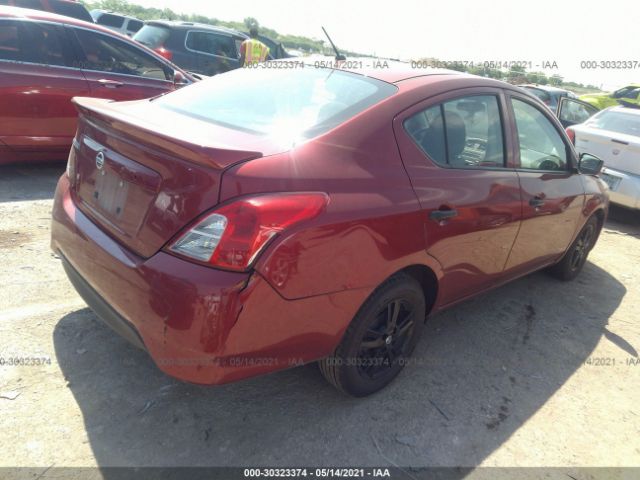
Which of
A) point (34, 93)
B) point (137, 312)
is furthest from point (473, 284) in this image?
point (34, 93)

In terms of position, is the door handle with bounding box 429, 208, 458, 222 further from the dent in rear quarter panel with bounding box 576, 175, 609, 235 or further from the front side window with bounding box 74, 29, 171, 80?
the front side window with bounding box 74, 29, 171, 80

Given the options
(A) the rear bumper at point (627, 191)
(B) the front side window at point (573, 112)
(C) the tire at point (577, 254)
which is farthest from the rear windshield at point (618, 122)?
(C) the tire at point (577, 254)

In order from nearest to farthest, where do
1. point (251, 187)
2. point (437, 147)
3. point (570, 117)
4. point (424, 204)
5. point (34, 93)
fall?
point (251, 187) < point (424, 204) < point (437, 147) < point (34, 93) < point (570, 117)

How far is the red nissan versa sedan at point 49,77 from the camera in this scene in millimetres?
4691

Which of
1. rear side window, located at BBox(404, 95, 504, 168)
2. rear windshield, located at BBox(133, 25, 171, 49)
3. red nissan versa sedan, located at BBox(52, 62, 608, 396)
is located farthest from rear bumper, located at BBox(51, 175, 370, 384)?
rear windshield, located at BBox(133, 25, 171, 49)

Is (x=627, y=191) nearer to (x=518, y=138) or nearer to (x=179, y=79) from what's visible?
(x=518, y=138)

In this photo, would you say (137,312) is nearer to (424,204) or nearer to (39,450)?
(39,450)

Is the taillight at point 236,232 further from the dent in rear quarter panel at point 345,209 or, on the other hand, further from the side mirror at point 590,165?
the side mirror at point 590,165

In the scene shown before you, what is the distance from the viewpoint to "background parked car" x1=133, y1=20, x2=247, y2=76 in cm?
991

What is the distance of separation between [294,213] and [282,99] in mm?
916

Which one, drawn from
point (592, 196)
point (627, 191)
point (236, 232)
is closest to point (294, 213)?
point (236, 232)

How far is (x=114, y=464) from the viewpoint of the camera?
2002mm

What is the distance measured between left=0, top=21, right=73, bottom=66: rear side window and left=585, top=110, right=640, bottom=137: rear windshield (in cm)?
680

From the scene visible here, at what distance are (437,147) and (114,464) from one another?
6.87 feet
